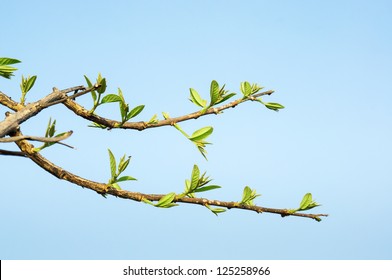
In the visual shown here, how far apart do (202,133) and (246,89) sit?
0.21 meters

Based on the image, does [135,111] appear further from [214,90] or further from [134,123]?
[214,90]

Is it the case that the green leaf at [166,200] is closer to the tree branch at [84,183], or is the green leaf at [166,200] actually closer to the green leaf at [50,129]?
the tree branch at [84,183]

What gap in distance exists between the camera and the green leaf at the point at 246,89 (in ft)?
5.29

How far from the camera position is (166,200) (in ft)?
4.90

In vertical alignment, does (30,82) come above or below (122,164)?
above

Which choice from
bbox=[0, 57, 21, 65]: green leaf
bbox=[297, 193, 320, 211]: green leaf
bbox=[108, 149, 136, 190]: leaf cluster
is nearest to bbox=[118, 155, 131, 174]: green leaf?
bbox=[108, 149, 136, 190]: leaf cluster

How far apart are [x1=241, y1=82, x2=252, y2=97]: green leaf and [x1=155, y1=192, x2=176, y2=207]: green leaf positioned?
43 centimetres

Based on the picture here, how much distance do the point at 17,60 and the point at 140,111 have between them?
0.44 metres

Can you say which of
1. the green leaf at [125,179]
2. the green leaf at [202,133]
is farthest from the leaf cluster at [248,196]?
the green leaf at [125,179]

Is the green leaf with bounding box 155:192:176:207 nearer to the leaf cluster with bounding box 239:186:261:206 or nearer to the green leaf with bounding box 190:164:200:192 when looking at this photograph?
the green leaf with bounding box 190:164:200:192

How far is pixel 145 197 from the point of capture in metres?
1.51

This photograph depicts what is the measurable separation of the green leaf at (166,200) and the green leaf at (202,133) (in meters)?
0.21

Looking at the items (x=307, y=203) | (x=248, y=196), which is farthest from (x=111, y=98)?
(x=307, y=203)

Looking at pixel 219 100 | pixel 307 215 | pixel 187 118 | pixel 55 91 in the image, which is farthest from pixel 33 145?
pixel 307 215
